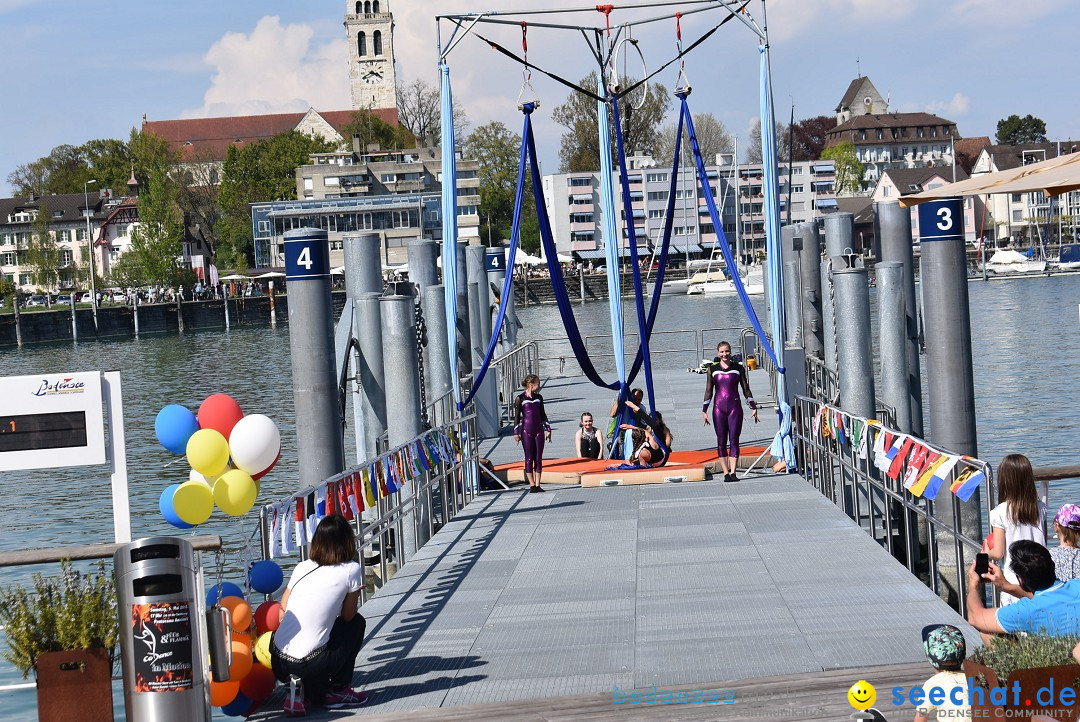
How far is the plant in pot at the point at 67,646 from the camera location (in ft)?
26.1

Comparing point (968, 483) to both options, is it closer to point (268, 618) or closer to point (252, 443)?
point (268, 618)

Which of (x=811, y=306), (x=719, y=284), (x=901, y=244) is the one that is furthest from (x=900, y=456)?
(x=719, y=284)

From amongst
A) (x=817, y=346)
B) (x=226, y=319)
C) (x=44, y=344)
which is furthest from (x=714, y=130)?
(x=817, y=346)

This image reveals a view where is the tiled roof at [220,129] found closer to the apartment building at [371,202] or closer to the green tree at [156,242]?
the apartment building at [371,202]

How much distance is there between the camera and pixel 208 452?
11.0 m

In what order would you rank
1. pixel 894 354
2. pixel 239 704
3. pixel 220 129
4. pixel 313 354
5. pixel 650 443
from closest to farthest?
pixel 239 704, pixel 313 354, pixel 894 354, pixel 650 443, pixel 220 129

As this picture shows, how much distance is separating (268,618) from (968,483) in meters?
4.87

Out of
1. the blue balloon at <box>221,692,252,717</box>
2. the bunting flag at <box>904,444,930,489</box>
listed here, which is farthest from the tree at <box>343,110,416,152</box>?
the blue balloon at <box>221,692,252,717</box>

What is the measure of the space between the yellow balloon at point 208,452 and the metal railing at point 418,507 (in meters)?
1.08

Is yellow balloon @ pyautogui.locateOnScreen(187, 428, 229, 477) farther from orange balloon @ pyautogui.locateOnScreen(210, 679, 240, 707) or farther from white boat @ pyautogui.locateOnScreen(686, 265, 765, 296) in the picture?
white boat @ pyautogui.locateOnScreen(686, 265, 765, 296)

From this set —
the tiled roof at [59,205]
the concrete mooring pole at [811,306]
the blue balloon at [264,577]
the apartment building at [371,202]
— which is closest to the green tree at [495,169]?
the apartment building at [371,202]

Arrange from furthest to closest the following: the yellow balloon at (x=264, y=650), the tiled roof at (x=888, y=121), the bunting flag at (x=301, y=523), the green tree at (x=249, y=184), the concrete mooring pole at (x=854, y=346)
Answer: the tiled roof at (x=888, y=121) < the green tree at (x=249, y=184) < the concrete mooring pole at (x=854, y=346) < the bunting flag at (x=301, y=523) < the yellow balloon at (x=264, y=650)

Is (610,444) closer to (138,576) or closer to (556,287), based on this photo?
(556,287)

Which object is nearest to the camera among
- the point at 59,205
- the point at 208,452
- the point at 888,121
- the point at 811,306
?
the point at 208,452
